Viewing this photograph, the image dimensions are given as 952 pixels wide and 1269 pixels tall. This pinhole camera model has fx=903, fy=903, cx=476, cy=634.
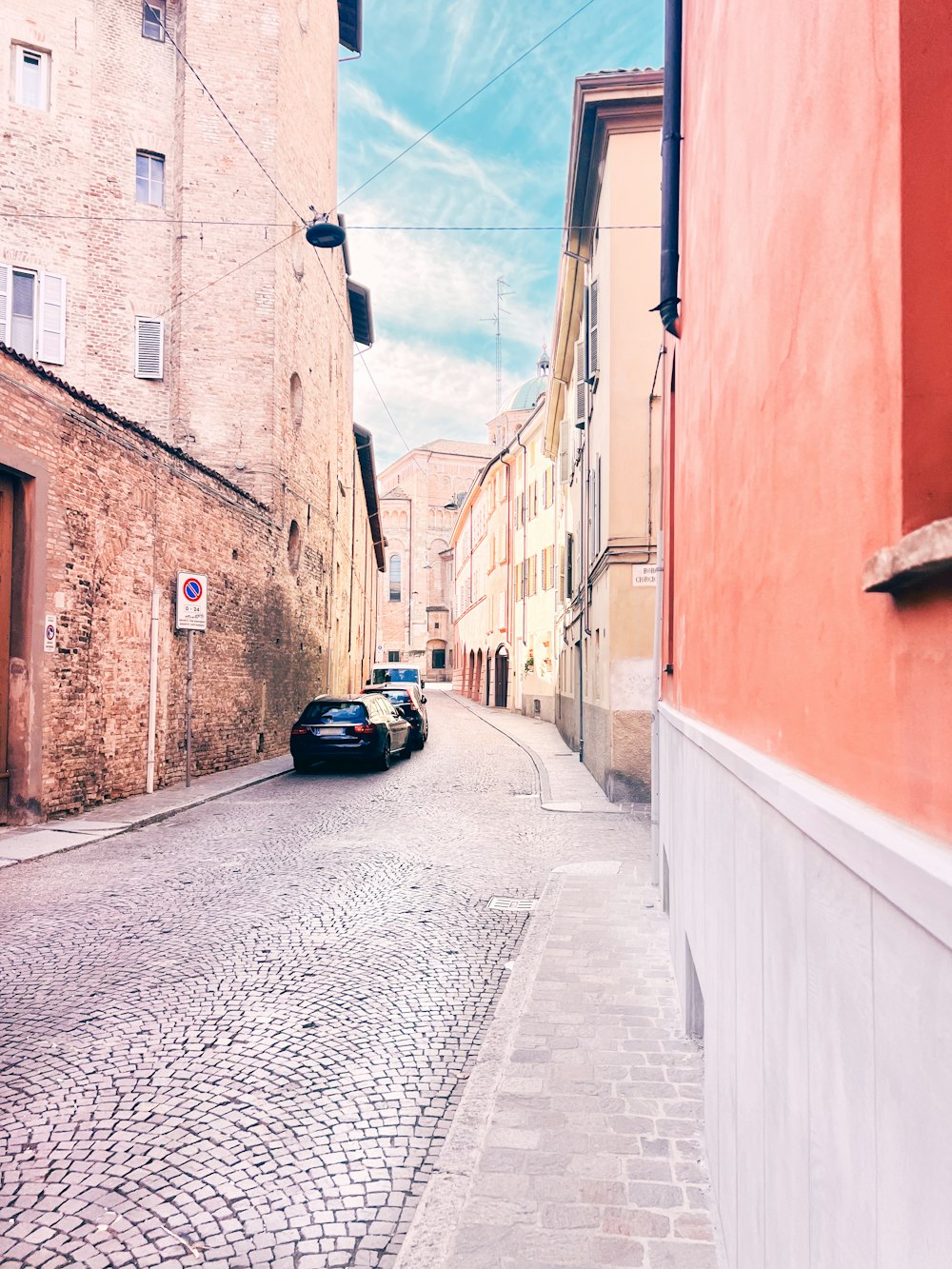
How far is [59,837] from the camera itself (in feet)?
31.4

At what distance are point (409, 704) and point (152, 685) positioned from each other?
30.2 ft

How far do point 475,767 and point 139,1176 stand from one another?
14.4 m

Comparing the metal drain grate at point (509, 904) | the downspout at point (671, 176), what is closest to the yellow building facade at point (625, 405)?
the downspout at point (671, 176)

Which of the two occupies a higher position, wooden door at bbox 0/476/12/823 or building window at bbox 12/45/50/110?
building window at bbox 12/45/50/110

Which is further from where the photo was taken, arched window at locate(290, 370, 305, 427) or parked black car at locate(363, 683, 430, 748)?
arched window at locate(290, 370, 305, 427)

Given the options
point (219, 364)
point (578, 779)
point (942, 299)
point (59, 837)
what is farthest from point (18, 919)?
point (219, 364)

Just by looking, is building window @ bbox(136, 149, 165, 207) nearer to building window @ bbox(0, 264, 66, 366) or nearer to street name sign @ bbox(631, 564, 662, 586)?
building window @ bbox(0, 264, 66, 366)

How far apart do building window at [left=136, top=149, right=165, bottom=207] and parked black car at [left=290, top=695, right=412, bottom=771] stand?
1267cm

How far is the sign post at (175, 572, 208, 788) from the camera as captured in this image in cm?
1354

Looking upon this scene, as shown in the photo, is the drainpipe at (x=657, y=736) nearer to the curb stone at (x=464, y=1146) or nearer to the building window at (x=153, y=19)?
the curb stone at (x=464, y=1146)

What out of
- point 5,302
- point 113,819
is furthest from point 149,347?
point 113,819

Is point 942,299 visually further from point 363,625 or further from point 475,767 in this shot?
point 363,625

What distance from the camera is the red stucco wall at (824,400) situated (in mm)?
1338

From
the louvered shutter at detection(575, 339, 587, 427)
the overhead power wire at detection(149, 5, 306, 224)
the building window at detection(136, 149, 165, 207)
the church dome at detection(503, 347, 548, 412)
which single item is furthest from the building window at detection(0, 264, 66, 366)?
the church dome at detection(503, 347, 548, 412)
